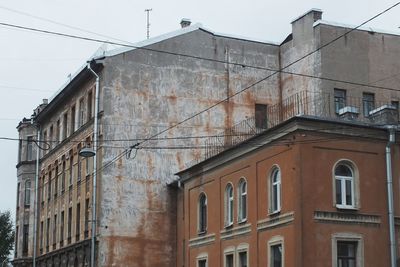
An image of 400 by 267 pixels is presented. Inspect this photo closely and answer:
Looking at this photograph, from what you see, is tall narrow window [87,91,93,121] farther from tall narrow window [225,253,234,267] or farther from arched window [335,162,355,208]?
arched window [335,162,355,208]

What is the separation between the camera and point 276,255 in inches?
1130

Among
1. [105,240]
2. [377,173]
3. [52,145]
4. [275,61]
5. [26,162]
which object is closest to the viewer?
[377,173]

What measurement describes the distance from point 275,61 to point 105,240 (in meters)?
14.1

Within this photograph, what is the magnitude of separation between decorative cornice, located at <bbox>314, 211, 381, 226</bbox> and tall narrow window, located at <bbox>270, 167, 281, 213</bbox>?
6.07 feet

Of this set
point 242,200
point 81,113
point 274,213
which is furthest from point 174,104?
point 274,213

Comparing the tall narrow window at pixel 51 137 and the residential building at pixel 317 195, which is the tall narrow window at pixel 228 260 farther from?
the tall narrow window at pixel 51 137

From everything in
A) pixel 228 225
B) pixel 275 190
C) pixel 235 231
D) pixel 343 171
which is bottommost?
pixel 235 231

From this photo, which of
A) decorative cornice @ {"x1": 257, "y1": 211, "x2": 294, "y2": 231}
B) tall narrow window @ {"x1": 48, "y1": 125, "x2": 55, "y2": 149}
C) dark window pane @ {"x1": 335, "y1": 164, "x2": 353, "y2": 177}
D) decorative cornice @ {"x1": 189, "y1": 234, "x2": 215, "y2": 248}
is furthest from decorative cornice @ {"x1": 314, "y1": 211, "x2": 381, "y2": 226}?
tall narrow window @ {"x1": 48, "y1": 125, "x2": 55, "y2": 149}

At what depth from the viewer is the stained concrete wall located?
39.5 m

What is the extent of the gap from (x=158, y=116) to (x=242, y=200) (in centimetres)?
1094

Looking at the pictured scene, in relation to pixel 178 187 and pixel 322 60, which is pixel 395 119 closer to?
pixel 322 60

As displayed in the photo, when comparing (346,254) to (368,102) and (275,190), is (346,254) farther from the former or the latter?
(368,102)

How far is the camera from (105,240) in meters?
38.9

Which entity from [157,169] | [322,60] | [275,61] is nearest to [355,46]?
[322,60]
